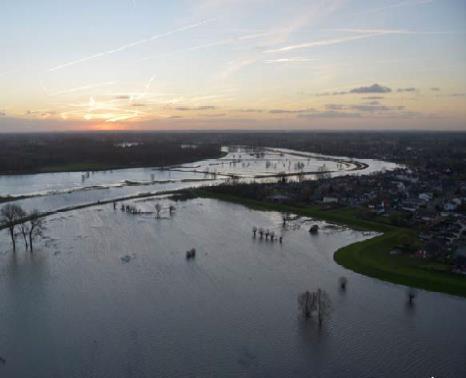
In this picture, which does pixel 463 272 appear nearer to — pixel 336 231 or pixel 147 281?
pixel 336 231

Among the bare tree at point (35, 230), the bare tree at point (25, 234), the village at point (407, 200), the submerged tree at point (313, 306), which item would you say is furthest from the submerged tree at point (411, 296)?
the bare tree at point (25, 234)

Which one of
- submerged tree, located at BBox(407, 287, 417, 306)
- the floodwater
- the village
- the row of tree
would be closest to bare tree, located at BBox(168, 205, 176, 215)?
the floodwater

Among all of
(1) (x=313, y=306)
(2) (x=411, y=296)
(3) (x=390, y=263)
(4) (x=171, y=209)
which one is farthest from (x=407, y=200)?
(1) (x=313, y=306)

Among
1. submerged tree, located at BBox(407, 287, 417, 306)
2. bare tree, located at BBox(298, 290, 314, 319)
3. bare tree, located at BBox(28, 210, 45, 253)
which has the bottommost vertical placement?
submerged tree, located at BBox(407, 287, 417, 306)

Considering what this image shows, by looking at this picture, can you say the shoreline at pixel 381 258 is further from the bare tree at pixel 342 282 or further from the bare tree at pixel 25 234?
the bare tree at pixel 25 234

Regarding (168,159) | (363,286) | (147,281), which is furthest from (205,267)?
(168,159)

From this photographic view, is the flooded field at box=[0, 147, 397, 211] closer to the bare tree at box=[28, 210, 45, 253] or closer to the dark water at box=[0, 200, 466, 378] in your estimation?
the bare tree at box=[28, 210, 45, 253]
